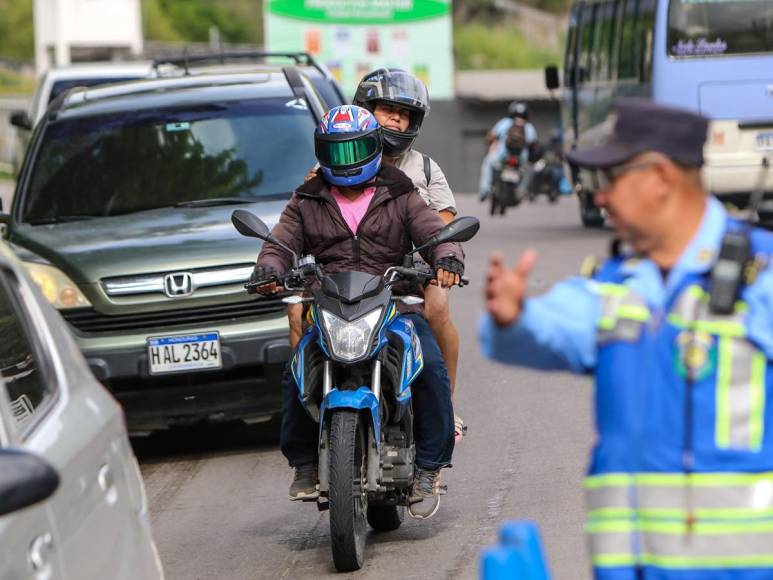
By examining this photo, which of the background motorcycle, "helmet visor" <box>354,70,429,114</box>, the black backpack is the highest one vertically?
"helmet visor" <box>354,70,429,114</box>

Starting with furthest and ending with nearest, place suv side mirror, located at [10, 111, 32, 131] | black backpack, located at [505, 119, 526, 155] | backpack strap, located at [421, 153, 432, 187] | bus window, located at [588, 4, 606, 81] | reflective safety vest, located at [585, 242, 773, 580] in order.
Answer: black backpack, located at [505, 119, 526, 155]
bus window, located at [588, 4, 606, 81]
suv side mirror, located at [10, 111, 32, 131]
backpack strap, located at [421, 153, 432, 187]
reflective safety vest, located at [585, 242, 773, 580]

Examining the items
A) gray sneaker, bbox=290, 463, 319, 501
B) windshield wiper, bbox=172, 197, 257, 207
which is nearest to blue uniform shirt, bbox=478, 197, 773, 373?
gray sneaker, bbox=290, 463, 319, 501

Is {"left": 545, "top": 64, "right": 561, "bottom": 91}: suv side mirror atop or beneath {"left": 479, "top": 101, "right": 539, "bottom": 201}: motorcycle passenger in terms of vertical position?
atop

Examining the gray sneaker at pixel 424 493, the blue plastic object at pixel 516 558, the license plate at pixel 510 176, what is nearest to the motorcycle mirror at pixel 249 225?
the gray sneaker at pixel 424 493

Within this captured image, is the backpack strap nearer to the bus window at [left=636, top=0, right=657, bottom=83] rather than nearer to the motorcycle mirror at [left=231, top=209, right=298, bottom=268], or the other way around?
the motorcycle mirror at [left=231, top=209, right=298, bottom=268]

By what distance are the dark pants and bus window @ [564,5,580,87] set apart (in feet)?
64.6

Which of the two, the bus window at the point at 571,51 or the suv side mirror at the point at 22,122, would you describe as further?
the bus window at the point at 571,51

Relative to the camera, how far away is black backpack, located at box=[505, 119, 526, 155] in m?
27.2

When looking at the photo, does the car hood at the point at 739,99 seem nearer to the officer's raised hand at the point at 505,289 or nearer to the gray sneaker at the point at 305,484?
the gray sneaker at the point at 305,484

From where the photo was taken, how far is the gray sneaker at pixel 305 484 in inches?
290

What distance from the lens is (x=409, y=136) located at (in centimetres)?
807

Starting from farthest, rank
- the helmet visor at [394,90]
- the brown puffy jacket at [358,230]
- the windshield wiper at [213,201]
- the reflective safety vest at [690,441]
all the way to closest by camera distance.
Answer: the windshield wiper at [213,201] → the helmet visor at [394,90] → the brown puffy jacket at [358,230] → the reflective safety vest at [690,441]

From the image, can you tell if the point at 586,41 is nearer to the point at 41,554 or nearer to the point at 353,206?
the point at 353,206

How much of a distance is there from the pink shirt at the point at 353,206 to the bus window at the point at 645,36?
46.6 ft
